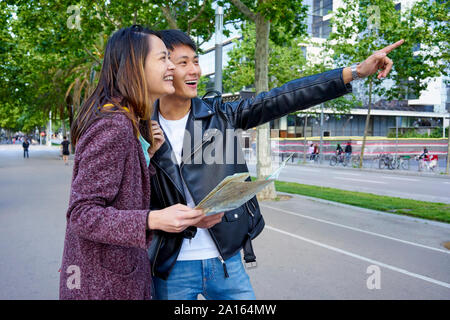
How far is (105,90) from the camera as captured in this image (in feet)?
5.01

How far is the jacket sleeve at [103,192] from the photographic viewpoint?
4.22ft

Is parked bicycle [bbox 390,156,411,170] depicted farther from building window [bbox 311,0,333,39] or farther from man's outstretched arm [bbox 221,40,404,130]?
building window [bbox 311,0,333,39]

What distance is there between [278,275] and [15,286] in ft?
9.72

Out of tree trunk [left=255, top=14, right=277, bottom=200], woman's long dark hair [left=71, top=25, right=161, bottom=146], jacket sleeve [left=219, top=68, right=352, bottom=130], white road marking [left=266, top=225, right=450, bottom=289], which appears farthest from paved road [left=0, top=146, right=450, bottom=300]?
woman's long dark hair [left=71, top=25, right=161, bottom=146]

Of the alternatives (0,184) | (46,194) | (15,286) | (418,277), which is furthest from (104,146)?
(0,184)

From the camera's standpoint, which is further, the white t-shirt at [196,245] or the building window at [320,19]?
the building window at [320,19]

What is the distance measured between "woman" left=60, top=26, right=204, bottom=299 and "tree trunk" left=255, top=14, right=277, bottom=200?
8274 mm

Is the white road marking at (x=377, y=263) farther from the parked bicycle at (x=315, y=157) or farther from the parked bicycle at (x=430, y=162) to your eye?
the parked bicycle at (x=315, y=157)

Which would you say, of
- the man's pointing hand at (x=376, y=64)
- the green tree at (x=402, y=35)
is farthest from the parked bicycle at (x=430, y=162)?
the man's pointing hand at (x=376, y=64)

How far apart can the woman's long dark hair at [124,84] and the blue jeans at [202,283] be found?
2.50 feet

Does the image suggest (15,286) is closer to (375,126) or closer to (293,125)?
(293,125)

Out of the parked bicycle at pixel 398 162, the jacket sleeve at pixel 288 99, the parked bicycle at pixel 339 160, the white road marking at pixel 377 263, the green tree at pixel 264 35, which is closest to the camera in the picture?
the jacket sleeve at pixel 288 99

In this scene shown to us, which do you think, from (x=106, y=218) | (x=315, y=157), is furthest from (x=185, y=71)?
(x=315, y=157)

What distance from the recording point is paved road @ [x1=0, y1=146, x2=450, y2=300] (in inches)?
176
